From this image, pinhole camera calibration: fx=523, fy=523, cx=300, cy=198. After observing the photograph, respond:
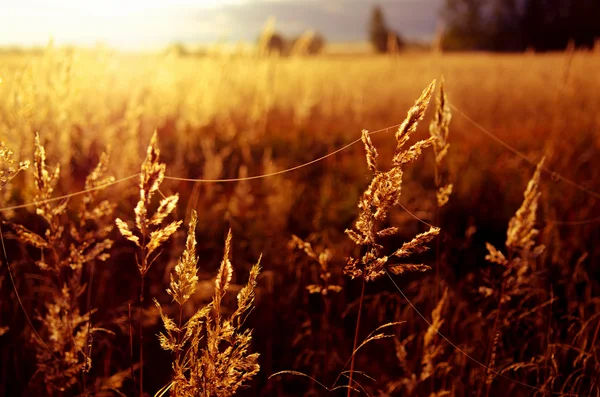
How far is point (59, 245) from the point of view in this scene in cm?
141

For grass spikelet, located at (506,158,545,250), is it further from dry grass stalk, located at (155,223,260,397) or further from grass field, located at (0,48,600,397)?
dry grass stalk, located at (155,223,260,397)

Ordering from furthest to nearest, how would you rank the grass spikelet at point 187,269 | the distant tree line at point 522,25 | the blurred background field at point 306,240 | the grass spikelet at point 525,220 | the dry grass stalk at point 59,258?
1. the distant tree line at point 522,25
2. the blurred background field at point 306,240
3. the grass spikelet at point 525,220
4. the dry grass stalk at point 59,258
5. the grass spikelet at point 187,269

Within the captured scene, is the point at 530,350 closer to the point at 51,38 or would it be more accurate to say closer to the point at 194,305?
the point at 194,305

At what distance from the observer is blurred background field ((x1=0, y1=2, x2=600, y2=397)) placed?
1.83m

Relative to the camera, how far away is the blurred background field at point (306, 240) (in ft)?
5.99

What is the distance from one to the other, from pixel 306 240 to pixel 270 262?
74 centimetres

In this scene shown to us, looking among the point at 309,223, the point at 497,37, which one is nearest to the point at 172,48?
the point at 309,223

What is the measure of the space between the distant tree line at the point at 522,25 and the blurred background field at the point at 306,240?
149ft

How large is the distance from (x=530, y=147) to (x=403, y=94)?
403cm

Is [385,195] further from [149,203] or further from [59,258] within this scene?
[59,258]

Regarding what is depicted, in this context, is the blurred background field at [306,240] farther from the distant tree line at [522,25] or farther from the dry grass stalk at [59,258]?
the distant tree line at [522,25]

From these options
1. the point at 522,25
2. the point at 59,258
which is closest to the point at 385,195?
the point at 59,258

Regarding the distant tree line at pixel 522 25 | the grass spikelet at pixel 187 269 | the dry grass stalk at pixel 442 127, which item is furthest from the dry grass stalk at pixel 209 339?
the distant tree line at pixel 522 25

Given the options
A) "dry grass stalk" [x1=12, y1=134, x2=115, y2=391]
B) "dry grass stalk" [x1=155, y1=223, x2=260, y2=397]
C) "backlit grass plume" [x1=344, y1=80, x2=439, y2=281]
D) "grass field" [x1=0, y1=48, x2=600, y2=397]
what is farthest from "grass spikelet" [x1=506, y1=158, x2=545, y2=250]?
"dry grass stalk" [x1=12, y1=134, x2=115, y2=391]
